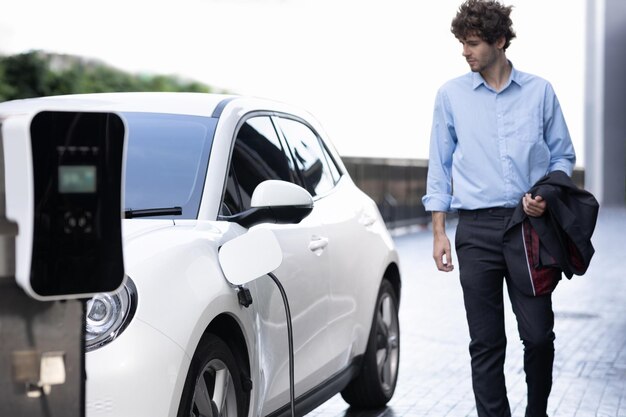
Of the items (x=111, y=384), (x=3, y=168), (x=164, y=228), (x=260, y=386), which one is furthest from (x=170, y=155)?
(x=3, y=168)

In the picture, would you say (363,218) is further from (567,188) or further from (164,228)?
(164,228)

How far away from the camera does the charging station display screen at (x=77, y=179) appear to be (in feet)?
7.61

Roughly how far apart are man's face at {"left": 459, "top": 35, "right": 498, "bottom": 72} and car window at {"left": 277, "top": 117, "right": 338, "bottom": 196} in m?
1.14

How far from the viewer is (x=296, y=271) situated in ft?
16.7

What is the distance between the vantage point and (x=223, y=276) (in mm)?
4316

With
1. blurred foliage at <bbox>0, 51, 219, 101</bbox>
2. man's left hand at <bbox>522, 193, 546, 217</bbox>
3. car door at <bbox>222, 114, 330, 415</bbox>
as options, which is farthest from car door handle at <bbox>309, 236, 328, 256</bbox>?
blurred foliage at <bbox>0, 51, 219, 101</bbox>

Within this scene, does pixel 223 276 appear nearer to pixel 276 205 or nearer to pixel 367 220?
pixel 276 205

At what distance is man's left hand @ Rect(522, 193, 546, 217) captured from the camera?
4.96 meters

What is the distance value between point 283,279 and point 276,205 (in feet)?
1.14

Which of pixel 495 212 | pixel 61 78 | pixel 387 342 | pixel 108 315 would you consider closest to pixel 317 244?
pixel 495 212

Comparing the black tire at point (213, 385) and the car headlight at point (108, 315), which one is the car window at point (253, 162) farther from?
the car headlight at point (108, 315)

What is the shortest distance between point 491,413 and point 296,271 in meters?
1.05

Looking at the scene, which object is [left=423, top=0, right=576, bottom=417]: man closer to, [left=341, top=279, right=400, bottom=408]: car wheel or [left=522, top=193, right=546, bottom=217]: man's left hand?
[left=522, top=193, right=546, bottom=217]: man's left hand

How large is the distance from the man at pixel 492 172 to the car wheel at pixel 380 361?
4.35 feet
